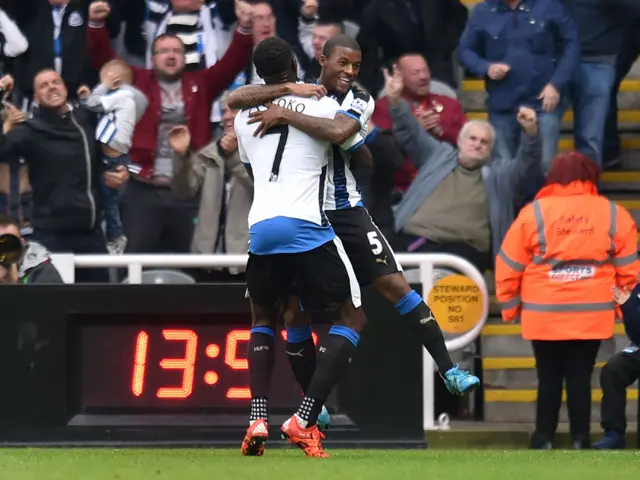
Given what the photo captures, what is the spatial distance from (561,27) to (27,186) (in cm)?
415

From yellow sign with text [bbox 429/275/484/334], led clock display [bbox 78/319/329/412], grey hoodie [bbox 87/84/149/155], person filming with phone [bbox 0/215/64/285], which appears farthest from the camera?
grey hoodie [bbox 87/84/149/155]

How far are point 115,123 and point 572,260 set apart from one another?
3473 millimetres

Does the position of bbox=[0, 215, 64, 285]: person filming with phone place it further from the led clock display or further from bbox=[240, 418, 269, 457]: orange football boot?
bbox=[240, 418, 269, 457]: orange football boot

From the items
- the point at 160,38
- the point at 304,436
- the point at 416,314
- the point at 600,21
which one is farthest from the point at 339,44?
the point at 600,21

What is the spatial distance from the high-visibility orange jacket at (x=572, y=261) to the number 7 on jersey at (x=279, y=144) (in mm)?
2915

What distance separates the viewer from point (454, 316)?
34.8 feet

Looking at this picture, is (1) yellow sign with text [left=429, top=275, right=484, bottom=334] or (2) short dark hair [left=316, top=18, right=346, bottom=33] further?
(2) short dark hair [left=316, top=18, right=346, bottom=33]

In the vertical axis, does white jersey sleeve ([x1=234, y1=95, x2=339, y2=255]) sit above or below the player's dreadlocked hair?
below

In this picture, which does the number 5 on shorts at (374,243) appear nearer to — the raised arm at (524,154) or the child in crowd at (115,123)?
the raised arm at (524,154)

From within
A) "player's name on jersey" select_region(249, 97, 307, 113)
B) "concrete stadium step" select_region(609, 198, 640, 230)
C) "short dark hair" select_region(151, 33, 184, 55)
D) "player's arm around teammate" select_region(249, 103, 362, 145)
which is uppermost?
"short dark hair" select_region(151, 33, 184, 55)

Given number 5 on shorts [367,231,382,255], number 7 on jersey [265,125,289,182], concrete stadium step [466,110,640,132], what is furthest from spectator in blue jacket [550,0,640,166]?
number 7 on jersey [265,125,289,182]

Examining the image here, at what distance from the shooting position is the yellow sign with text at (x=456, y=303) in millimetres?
10492

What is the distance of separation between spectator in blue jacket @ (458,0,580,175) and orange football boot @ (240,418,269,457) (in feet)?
15.5

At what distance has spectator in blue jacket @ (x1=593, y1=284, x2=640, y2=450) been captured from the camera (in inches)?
405
